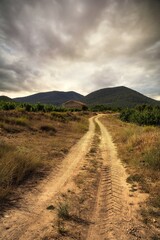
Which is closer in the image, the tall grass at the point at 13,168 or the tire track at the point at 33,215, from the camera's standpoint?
the tire track at the point at 33,215

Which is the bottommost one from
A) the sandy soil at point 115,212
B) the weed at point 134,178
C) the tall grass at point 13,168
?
the sandy soil at point 115,212

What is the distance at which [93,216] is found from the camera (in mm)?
5465

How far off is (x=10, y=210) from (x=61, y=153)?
7.24m

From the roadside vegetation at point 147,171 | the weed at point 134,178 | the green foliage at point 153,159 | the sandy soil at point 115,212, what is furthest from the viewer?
the green foliage at point 153,159

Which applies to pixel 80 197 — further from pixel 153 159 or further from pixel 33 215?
pixel 153 159

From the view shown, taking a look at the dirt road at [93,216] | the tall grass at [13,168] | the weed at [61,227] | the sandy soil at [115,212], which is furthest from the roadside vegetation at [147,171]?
the tall grass at [13,168]

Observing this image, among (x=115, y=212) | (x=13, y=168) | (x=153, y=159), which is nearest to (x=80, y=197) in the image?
(x=115, y=212)

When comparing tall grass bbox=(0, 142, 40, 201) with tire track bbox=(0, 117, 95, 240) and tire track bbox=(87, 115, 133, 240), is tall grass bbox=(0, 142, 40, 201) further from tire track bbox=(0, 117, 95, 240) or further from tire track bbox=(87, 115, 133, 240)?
tire track bbox=(87, 115, 133, 240)

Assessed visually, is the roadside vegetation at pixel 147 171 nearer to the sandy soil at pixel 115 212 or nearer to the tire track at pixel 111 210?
the sandy soil at pixel 115 212

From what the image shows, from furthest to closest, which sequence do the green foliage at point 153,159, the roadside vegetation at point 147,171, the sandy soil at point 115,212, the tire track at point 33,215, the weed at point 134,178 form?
the green foliage at point 153,159 < the weed at point 134,178 < the roadside vegetation at point 147,171 < the sandy soil at point 115,212 < the tire track at point 33,215

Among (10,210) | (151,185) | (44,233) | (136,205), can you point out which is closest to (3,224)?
(10,210)

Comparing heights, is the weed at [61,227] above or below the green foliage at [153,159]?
below

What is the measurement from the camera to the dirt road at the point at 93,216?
4633 millimetres

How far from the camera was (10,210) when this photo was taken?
221 inches
